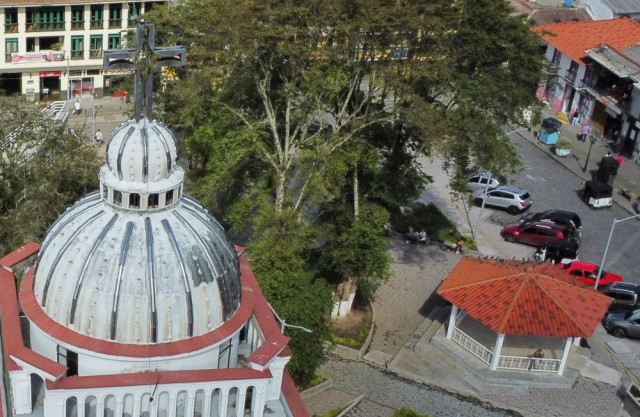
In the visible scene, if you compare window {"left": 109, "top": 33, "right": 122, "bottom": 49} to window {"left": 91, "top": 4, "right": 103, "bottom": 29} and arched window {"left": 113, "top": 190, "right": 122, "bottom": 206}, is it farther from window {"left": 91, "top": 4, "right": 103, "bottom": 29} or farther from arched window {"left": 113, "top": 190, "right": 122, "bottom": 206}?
arched window {"left": 113, "top": 190, "right": 122, "bottom": 206}

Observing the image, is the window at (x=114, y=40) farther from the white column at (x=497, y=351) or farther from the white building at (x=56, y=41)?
the white column at (x=497, y=351)

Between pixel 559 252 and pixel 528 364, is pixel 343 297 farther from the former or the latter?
pixel 559 252

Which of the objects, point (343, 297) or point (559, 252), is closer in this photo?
point (343, 297)

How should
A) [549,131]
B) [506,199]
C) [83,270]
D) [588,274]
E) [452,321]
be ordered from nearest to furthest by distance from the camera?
[83,270]
[452,321]
[588,274]
[506,199]
[549,131]

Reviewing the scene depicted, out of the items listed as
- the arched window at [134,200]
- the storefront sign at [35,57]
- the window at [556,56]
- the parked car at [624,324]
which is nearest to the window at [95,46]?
the storefront sign at [35,57]

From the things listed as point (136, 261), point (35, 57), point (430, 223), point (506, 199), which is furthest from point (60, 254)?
point (35, 57)
